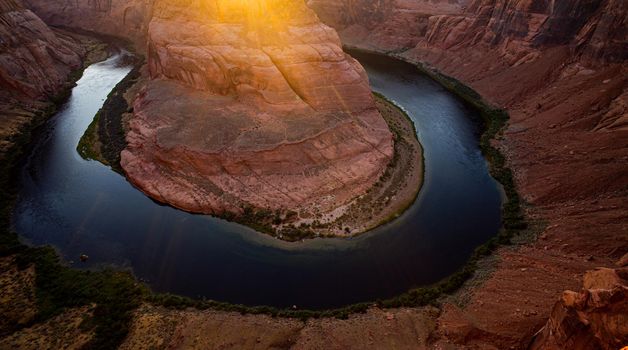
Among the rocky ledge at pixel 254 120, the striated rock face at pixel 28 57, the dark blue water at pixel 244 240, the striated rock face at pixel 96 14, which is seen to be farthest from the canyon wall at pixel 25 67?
the striated rock face at pixel 96 14

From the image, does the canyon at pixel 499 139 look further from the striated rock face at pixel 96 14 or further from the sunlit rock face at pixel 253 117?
the striated rock face at pixel 96 14

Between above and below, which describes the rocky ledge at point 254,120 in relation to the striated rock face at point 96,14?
above

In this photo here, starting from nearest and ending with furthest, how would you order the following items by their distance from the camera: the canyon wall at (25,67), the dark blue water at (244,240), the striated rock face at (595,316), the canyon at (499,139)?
1. the striated rock face at (595,316)
2. the canyon at (499,139)
3. the dark blue water at (244,240)
4. the canyon wall at (25,67)

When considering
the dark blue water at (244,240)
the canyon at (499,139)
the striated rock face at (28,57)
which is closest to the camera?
the canyon at (499,139)

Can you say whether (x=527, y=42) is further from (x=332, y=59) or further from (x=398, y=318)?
(x=398, y=318)

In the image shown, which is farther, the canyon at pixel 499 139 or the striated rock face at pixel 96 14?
the striated rock face at pixel 96 14

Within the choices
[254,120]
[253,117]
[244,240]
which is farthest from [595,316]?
[253,117]
